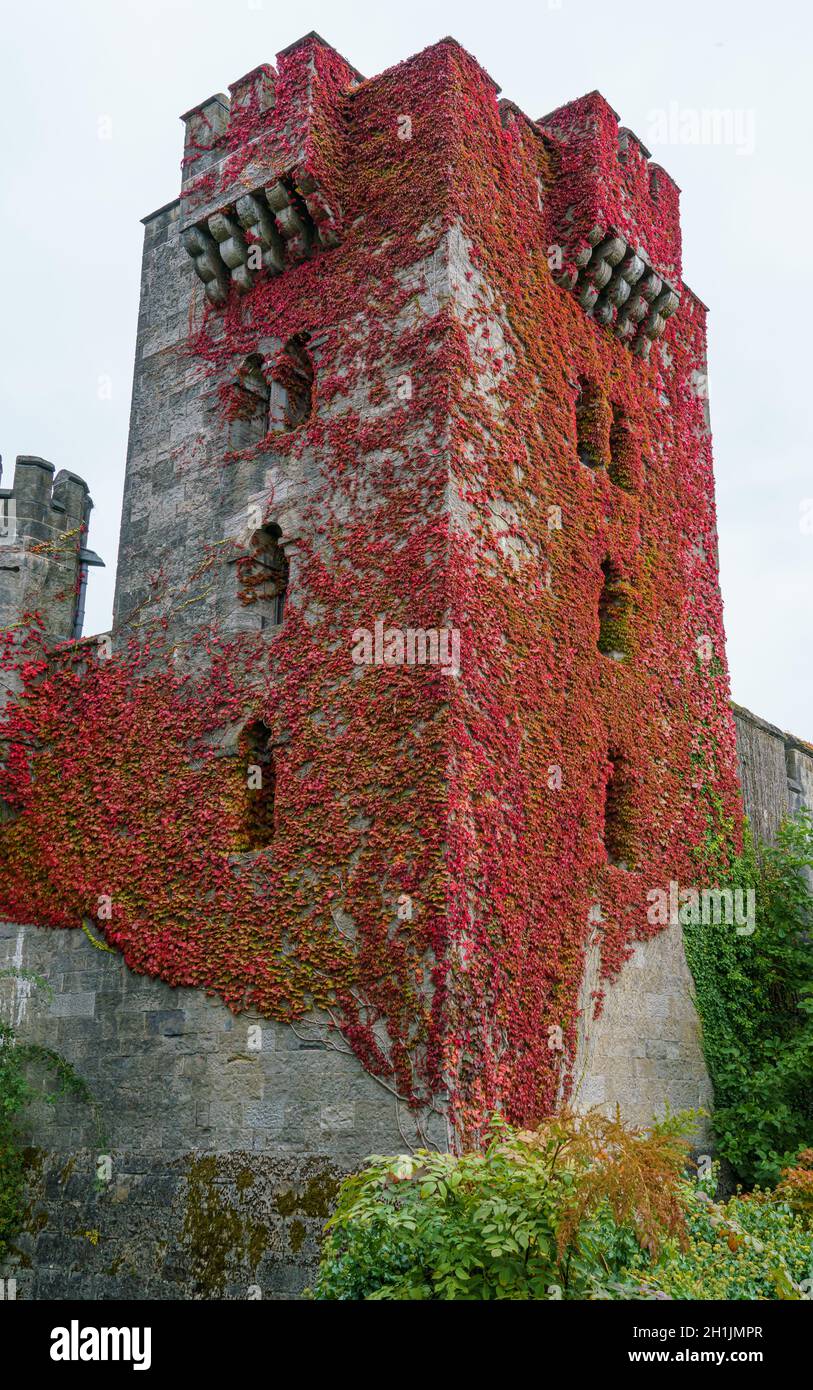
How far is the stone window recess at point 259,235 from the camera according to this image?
12062 mm

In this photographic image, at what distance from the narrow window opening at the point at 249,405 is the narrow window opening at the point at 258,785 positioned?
2992 mm

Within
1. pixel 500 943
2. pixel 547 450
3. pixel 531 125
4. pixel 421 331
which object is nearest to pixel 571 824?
pixel 500 943

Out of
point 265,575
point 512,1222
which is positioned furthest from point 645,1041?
point 265,575

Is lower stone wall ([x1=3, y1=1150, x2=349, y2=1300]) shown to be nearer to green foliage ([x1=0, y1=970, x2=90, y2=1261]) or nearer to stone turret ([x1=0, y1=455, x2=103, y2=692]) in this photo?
green foliage ([x1=0, y1=970, x2=90, y2=1261])

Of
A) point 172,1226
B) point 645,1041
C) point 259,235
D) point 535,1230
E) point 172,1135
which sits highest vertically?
point 259,235

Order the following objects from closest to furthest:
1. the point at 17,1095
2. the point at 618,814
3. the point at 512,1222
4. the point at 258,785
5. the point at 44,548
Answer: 1. the point at 512,1222
2. the point at 258,785
3. the point at 17,1095
4. the point at 618,814
5. the point at 44,548

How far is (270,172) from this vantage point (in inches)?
482

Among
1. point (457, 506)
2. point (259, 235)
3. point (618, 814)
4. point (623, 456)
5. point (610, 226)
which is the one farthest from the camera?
point (623, 456)

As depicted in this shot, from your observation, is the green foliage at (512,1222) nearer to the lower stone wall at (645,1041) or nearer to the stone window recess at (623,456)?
the lower stone wall at (645,1041)

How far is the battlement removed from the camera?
13.8 meters

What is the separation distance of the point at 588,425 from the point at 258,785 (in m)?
4.96

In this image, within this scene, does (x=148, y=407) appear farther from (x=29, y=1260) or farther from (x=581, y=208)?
(x=29, y=1260)

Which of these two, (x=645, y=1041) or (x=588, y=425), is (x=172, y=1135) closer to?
(x=645, y=1041)

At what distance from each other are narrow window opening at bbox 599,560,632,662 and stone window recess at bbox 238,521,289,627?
3.07m
